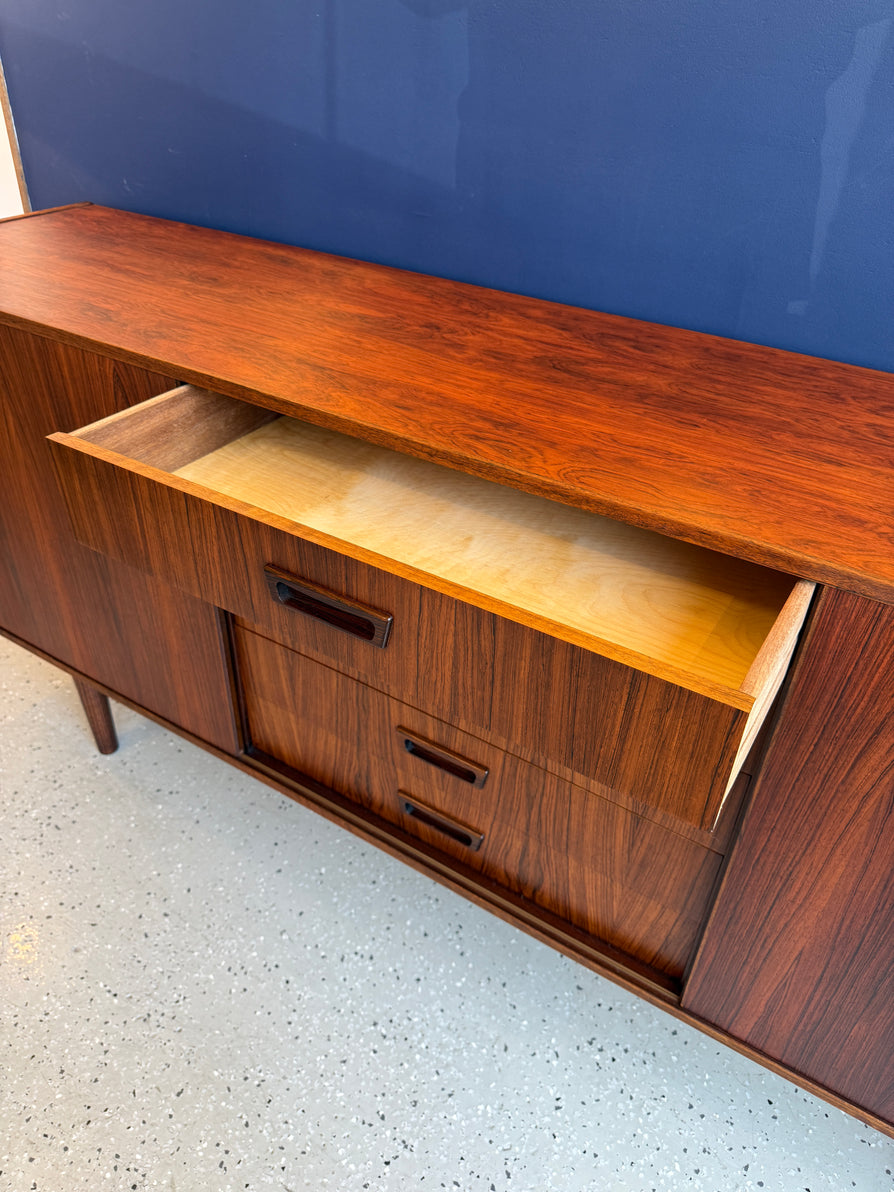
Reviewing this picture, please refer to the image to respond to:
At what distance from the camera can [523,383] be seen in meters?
0.88

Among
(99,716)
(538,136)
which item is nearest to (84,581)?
(99,716)

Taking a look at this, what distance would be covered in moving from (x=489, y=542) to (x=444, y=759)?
0.79ft

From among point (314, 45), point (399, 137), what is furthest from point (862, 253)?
point (314, 45)

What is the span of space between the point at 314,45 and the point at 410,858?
106cm

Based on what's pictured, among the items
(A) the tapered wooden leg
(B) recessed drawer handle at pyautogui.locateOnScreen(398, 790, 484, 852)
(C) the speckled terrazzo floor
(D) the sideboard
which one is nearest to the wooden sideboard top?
(D) the sideboard

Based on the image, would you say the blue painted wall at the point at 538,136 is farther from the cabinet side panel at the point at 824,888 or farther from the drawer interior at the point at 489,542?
the cabinet side panel at the point at 824,888

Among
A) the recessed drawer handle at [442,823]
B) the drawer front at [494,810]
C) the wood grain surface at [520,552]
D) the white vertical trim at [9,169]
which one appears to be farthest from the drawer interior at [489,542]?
the white vertical trim at [9,169]

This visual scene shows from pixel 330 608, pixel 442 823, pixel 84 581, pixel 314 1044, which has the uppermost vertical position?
pixel 330 608

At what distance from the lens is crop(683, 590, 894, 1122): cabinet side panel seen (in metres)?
0.64

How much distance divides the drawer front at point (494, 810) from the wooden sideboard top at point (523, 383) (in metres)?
0.30

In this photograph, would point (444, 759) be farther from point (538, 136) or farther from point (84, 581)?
point (538, 136)

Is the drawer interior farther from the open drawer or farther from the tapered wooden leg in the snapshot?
the tapered wooden leg

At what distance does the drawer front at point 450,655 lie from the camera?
0.62 metres

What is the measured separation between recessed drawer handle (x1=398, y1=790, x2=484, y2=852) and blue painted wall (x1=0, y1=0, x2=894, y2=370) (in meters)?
0.66
